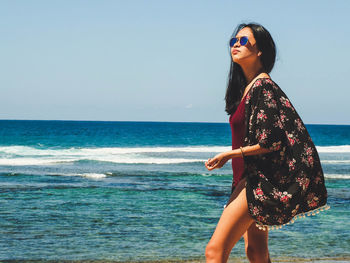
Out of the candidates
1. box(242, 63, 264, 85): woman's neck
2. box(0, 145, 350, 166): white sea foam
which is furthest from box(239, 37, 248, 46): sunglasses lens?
box(0, 145, 350, 166): white sea foam

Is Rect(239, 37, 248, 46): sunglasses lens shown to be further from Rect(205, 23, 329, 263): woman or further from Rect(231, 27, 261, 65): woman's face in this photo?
Rect(205, 23, 329, 263): woman

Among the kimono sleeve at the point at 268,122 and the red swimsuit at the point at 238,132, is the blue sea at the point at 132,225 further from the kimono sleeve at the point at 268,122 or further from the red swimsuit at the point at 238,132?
the kimono sleeve at the point at 268,122

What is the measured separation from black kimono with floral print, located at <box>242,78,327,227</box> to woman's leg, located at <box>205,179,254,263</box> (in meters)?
0.05

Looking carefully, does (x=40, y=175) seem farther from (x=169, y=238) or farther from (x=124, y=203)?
(x=169, y=238)

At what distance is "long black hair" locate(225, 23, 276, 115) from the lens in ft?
10.5

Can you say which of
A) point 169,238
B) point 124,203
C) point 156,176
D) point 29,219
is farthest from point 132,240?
point 156,176

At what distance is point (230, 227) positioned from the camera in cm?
298

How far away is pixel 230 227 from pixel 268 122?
63 centimetres

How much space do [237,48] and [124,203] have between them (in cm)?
824

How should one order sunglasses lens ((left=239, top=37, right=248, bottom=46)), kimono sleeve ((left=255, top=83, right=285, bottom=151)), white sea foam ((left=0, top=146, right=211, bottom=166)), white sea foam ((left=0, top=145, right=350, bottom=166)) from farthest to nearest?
white sea foam ((left=0, top=145, right=350, bottom=166)) → white sea foam ((left=0, top=146, right=211, bottom=166)) → sunglasses lens ((left=239, top=37, right=248, bottom=46)) → kimono sleeve ((left=255, top=83, right=285, bottom=151))

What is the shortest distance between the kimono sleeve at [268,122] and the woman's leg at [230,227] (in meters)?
0.31

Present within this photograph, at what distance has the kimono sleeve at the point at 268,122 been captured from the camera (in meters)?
2.88

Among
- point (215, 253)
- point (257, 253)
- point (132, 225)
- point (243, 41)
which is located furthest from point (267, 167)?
point (132, 225)

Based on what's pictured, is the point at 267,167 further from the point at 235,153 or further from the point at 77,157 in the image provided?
the point at 77,157
